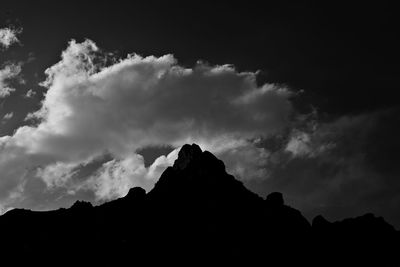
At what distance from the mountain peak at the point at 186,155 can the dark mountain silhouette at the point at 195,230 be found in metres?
0.36

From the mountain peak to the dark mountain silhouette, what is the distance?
363 millimetres

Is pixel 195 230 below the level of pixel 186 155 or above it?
below

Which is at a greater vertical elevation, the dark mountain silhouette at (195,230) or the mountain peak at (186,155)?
the mountain peak at (186,155)

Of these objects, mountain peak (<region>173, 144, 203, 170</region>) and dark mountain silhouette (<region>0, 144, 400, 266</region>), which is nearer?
dark mountain silhouette (<region>0, 144, 400, 266</region>)

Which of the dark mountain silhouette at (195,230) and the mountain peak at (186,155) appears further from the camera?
the mountain peak at (186,155)

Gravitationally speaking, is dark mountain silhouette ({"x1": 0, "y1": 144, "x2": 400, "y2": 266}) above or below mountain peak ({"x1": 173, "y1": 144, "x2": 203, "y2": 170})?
below

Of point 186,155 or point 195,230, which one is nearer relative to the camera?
point 195,230

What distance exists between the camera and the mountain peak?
16188 centimetres

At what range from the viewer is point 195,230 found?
13975 cm

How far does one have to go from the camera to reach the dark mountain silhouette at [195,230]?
12575 cm

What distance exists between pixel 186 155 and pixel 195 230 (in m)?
32.7

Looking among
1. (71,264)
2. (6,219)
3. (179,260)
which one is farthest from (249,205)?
(6,219)

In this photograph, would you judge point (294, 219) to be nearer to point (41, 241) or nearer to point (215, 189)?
point (215, 189)

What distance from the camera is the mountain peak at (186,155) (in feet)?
531
